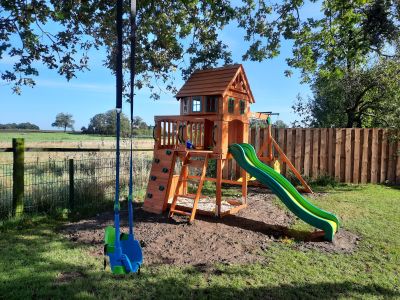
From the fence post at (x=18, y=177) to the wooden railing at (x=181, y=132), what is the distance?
8.85 feet

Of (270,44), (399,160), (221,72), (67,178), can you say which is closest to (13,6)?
(67,178)

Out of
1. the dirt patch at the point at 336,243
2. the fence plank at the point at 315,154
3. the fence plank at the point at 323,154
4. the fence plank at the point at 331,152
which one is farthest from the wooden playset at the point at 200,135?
the fence plank at the point at 331,152

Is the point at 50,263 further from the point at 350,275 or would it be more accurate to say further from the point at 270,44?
the point at 270,44

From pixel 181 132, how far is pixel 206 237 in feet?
8.66

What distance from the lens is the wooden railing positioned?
271 inches

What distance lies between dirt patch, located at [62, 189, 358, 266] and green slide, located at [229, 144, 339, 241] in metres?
0.25

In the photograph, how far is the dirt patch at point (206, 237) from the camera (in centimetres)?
435

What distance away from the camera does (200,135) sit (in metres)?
7.25

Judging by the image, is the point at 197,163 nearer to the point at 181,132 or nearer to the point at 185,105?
the point at 181,132

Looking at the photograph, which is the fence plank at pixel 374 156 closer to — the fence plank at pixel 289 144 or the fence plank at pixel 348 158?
the fence plank at pixel 348 158

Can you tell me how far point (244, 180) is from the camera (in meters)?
7.27

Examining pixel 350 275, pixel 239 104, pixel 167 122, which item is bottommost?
pixel 350 275

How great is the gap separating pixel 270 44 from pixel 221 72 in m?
3.72

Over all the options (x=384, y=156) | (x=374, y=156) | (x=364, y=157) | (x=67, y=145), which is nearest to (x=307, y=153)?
(x=364, y=157)
